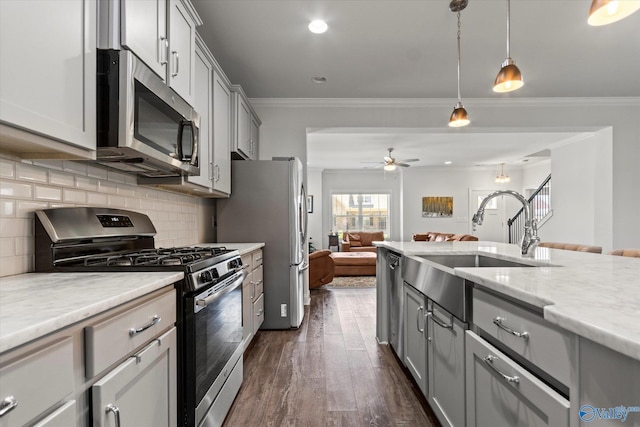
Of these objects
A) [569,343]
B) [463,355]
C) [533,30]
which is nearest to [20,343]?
[569,343]

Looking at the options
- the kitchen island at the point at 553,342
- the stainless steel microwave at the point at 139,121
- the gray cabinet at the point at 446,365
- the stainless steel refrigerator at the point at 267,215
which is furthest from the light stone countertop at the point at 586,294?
the stainless steel refrigerator at the point at 267,215

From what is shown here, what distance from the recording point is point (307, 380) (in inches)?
92.4

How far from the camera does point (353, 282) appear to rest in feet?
20.4

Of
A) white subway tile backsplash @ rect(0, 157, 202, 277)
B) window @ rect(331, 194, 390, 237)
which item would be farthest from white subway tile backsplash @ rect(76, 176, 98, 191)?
window @ rect(331, 194, 390, 237)

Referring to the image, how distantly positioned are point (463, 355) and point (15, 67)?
182 cm

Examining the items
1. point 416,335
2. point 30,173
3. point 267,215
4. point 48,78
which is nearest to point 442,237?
point 267,215

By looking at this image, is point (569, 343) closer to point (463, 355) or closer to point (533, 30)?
point (463, 355)

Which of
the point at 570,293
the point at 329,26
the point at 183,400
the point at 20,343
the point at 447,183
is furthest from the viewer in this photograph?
the point at 447,183

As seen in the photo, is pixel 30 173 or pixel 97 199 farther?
pixel 97 199

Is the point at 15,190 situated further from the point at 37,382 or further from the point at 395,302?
the point at 395,302

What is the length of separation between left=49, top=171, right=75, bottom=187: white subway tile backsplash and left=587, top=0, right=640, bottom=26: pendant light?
2.29 m

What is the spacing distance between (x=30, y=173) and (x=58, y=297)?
30.6 inches

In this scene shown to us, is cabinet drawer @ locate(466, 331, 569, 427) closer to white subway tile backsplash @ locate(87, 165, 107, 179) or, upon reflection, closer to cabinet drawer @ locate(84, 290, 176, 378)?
cabinet drawer @ locate(84, 290, 176, 378)

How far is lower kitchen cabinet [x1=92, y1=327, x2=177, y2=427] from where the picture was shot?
89 cm
